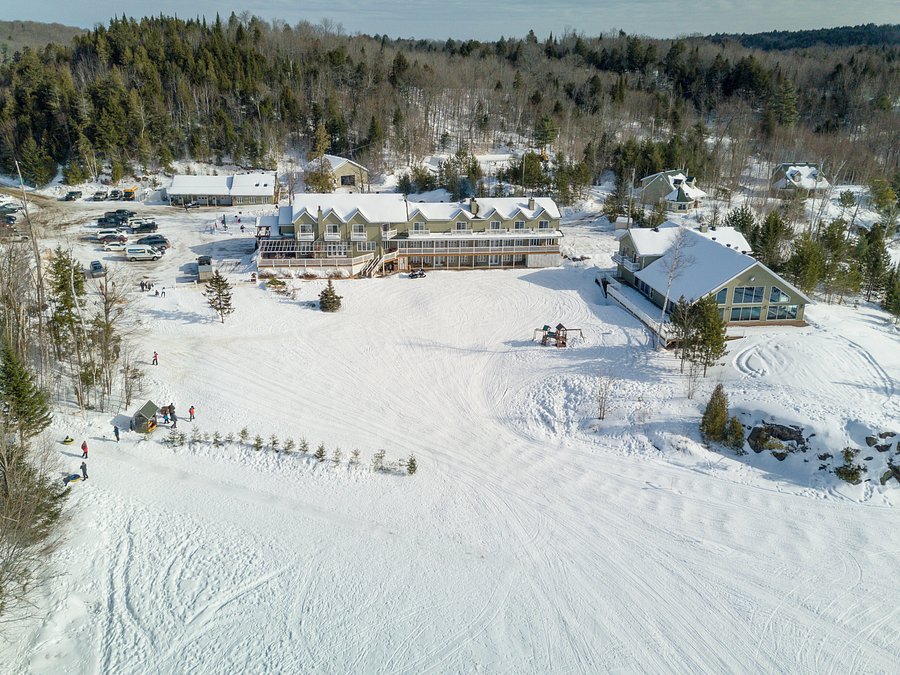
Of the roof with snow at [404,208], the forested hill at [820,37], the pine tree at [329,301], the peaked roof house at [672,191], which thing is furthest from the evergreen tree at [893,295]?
the forested hill at [820,37]

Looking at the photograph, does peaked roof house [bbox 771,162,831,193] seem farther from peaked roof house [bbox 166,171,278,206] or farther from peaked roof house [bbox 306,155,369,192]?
peaked roof house [bbox 166,171,278,206]

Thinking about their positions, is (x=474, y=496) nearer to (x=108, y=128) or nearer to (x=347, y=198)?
(x=347, y=198)

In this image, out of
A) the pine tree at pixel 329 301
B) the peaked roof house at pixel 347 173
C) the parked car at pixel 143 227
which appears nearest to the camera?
the pine tree at pixel 329 301

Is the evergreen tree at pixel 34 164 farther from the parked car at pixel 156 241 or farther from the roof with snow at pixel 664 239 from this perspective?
the roof with snow at pixel 664 239

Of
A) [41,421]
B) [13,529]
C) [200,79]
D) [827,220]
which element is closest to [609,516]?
[13,529]

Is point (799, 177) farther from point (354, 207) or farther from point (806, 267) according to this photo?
point (354, 207)

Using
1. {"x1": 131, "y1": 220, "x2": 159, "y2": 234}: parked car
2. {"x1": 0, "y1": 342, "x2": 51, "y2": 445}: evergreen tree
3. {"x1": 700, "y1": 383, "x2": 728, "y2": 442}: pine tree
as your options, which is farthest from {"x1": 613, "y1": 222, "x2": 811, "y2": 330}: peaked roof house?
{"x1": 131, "y1": 220, "x2": 159, "y2": 234}: parked car
